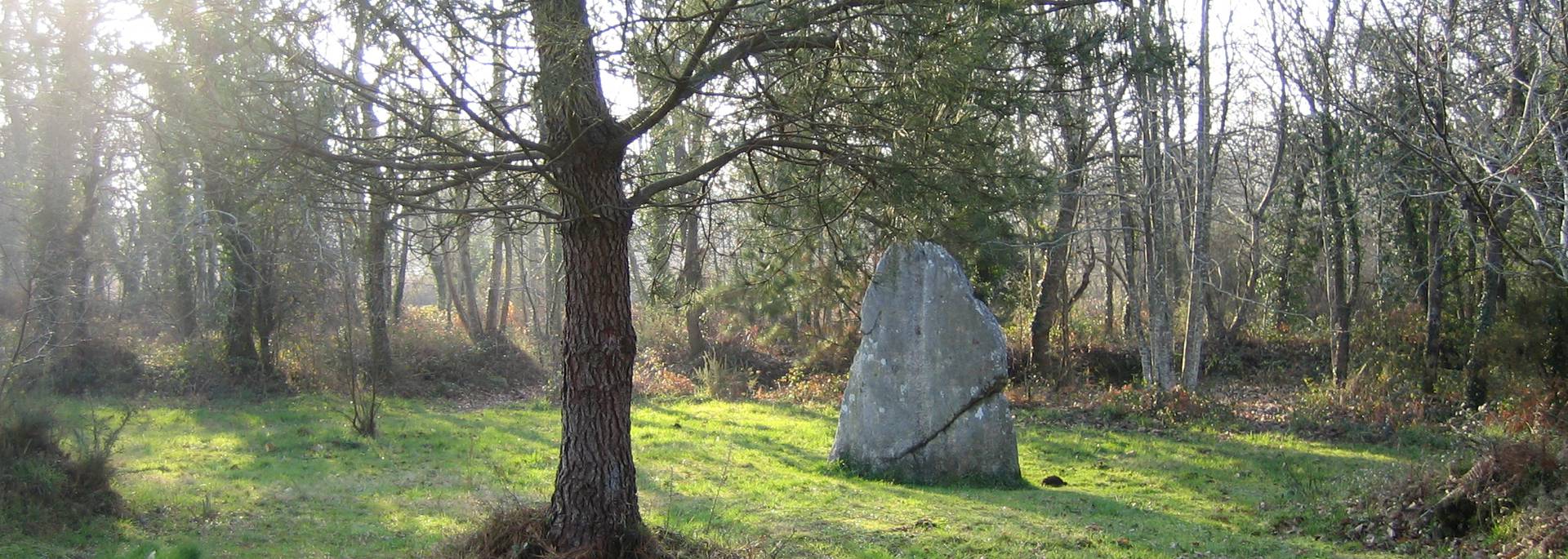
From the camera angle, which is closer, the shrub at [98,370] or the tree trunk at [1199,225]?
the tree trunk at [1199,225]

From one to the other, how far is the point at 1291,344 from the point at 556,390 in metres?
15.6

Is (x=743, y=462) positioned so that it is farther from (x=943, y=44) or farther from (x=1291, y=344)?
(x=1291, y=344)

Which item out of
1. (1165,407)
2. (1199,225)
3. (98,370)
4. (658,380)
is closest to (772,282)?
(1165,407)

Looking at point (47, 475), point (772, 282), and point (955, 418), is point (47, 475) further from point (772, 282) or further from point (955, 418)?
point (955, 418)

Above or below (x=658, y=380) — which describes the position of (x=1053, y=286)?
above

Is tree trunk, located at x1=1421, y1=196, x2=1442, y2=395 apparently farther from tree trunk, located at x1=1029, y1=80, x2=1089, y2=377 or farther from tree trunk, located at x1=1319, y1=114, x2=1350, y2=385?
tree trunk, located at x1=1029, y1=80, x2=1089, y2=377

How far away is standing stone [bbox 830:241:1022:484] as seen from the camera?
33.9 ft

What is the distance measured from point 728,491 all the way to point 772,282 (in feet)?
6.95

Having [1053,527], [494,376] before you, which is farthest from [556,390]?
[1053,527]

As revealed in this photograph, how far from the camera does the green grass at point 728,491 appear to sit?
7281mm

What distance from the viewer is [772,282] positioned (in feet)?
29.5

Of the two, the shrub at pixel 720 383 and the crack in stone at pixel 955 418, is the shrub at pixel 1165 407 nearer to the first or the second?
the crack in stone at pixel 955 418

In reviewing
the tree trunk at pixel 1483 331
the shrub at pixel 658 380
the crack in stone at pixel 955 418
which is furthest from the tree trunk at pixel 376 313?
the tree trunk at pixel 1483 331

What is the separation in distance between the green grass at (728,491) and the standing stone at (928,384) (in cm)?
36
